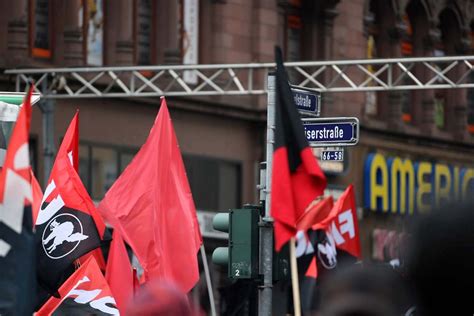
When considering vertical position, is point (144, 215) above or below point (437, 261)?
below

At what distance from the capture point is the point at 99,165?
96.1ft

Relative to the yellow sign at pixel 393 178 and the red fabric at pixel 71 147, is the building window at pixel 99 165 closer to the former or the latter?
the yellow sign at pixel 393 178

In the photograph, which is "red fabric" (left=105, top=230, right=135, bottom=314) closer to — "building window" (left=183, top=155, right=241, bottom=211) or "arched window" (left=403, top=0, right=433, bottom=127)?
"building window" (left=183, top=155, right=241, bottom=211)

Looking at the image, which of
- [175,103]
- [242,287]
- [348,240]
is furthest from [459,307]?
[175,103]

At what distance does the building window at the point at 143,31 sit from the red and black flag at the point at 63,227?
1594 centimetres

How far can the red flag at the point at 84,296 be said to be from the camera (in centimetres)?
1305

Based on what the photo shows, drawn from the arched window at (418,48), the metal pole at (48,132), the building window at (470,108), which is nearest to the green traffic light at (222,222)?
the metal pole at (48,132)

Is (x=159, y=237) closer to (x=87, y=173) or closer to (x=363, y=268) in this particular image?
(x=363, y=268)

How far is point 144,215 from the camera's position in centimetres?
1600

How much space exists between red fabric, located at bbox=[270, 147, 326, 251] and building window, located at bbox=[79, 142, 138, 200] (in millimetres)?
18650

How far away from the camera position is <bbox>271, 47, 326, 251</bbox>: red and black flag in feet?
32.7

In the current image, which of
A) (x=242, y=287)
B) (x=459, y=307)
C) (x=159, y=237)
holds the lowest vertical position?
(x=242, y=287)

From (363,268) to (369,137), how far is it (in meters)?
32.9

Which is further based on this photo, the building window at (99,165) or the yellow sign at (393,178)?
the yellow sign at (393,178)
